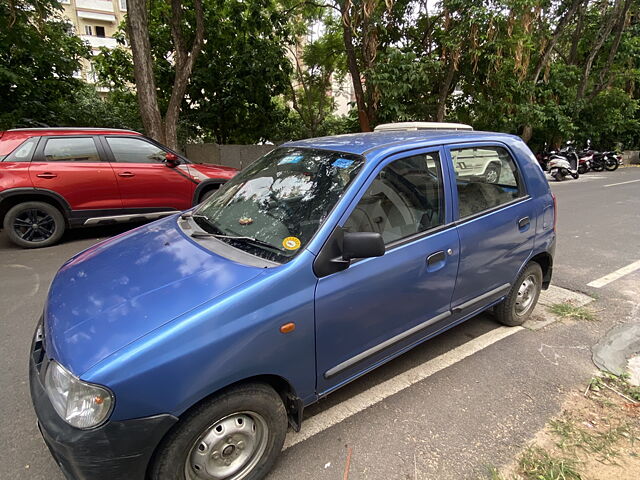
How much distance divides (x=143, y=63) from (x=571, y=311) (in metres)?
8.89

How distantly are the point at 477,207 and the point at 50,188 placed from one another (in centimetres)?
580

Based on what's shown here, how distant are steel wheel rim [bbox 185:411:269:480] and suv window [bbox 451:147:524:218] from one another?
193 cm

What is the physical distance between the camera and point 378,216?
250 cm

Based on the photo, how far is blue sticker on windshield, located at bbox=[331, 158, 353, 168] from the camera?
240 cm

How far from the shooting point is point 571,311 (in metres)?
3.86

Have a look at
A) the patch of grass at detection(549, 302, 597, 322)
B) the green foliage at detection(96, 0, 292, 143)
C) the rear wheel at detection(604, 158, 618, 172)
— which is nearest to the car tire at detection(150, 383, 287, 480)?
the patch of grass at detection(549, 302, 597, 322)

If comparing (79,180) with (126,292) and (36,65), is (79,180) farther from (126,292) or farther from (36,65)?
→ (36,65)

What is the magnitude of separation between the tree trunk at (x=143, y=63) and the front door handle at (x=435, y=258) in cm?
809

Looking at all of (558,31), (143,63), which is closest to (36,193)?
(143,63)

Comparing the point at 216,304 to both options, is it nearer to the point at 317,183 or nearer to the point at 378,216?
the point at 317,183

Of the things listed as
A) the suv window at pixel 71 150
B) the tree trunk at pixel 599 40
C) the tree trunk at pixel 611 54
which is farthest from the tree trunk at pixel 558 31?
the suv window at pixel 71 150

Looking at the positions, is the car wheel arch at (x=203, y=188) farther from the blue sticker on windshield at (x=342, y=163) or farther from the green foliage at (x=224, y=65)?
the green foliage at (x=224, y=65)

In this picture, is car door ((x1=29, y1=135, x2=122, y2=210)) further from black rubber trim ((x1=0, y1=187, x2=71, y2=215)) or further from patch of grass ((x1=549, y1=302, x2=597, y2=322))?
patch of grass ((x1=549, y1=302, x2=597, y2=322))

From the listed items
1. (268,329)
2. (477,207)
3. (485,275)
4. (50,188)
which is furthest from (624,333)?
(50,188)
